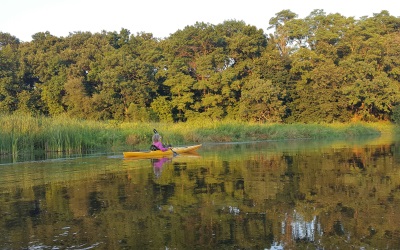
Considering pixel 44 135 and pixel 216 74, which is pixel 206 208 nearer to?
pixel 44 135

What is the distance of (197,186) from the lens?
27.4 feet

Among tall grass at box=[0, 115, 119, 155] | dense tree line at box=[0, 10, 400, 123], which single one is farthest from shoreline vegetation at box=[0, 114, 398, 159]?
dense tree line at box=[0, 10, 400, 123]

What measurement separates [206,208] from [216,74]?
1117 inches

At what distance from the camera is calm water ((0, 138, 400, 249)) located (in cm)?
487

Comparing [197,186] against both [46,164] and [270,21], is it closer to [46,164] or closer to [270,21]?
[46,164]

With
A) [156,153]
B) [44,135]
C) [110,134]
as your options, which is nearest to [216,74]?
[110,134]

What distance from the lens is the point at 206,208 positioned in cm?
641

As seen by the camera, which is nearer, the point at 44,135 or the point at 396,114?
the point at 44,135

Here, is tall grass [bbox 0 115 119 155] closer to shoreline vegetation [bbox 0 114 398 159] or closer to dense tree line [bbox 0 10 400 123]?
shoreline vegetation [bbox 0 114 398 159]

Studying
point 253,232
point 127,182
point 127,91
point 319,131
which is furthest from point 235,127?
point 253,232

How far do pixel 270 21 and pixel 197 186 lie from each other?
34.6 meters

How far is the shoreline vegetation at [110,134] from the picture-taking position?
16.6 meters

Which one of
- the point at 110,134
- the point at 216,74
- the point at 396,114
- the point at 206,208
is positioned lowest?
the point at 206,208

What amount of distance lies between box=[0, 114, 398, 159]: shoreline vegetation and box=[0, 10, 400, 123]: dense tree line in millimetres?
5910
